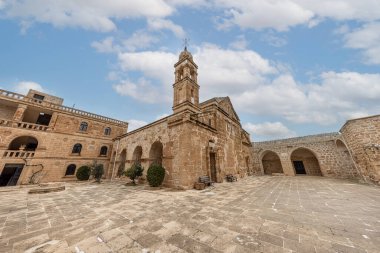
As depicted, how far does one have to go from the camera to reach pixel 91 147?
16844mm

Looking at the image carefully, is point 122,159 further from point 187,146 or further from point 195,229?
point 195,229

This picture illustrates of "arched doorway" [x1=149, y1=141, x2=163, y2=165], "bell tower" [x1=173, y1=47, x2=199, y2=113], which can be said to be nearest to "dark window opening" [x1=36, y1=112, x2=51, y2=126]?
"arched doorway" [x1=149, y1=141, x2=163, y2=165]

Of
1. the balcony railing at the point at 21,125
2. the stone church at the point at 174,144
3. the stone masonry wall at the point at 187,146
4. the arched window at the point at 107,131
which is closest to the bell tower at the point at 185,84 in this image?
the stone church at the point at 174,144

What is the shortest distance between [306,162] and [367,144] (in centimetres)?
1138

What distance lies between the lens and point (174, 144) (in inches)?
352

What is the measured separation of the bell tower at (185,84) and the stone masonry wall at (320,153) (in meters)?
13.5

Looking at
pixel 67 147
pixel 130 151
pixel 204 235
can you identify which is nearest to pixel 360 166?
pixel 204 235

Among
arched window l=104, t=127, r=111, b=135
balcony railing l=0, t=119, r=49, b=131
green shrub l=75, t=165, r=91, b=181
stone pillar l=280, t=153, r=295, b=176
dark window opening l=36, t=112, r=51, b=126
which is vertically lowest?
green shrub l=75, t=165, r=91, b=181

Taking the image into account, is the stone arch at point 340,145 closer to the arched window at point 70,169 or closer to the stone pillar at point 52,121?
the arched window at point 70,169

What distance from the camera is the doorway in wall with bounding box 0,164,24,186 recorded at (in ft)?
39.7

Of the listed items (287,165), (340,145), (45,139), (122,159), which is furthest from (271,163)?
(45,139)

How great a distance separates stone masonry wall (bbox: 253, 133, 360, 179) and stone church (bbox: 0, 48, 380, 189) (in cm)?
8

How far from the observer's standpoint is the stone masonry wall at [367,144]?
8766mm

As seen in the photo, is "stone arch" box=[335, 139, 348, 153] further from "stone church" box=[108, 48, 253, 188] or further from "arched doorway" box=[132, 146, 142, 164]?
"arched doorway" box=[132, 146, 142, 164]
